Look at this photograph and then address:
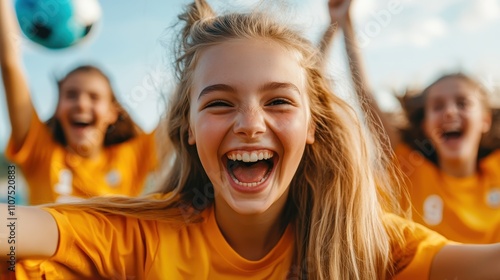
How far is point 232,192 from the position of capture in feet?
7.96

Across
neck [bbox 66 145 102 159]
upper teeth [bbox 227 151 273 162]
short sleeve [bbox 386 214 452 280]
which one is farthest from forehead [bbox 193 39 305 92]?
neck [bbox 66 145 102 159]

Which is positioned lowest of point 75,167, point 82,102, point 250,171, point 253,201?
point 253,201

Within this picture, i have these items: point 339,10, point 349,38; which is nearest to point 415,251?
point 349,38

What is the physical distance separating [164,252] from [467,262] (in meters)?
1.13

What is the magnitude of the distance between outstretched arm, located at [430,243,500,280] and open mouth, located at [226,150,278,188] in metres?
0.72

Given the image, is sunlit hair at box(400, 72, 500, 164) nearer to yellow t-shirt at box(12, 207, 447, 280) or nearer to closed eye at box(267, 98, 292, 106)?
yellow t-shirt at box(12, 207, 447, 280)

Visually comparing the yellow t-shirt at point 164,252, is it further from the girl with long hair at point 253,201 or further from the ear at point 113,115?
the ear at point 113,115

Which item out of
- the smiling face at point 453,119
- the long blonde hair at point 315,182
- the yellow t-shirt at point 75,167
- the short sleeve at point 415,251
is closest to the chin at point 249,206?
the long blonde hair at point 315,182

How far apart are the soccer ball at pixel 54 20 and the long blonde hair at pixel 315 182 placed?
2.02 m

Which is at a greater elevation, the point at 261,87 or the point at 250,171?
the point at 261,87

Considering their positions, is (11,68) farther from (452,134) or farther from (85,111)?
(452,134)

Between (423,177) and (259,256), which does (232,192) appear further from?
(423,177)

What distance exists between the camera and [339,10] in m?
3.82

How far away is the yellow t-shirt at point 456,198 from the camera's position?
164 inches
